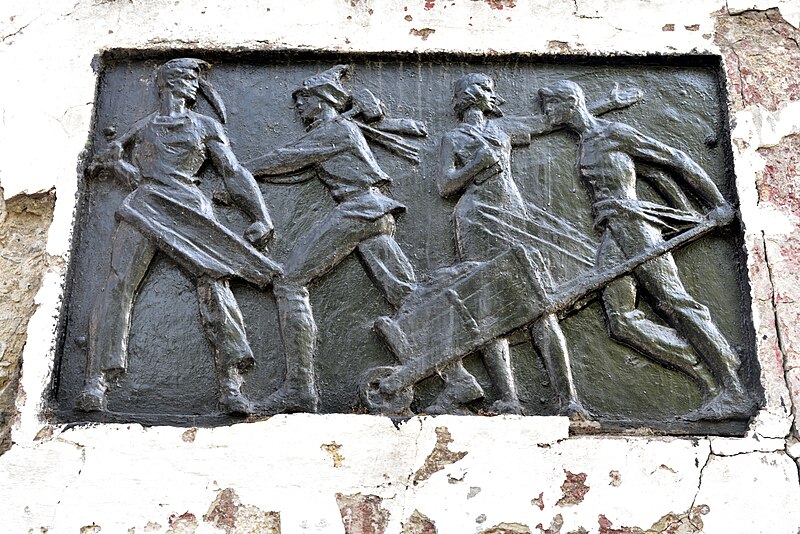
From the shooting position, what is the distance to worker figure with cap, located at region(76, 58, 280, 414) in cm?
344

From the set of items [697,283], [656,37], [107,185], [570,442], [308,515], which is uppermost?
[656,37]

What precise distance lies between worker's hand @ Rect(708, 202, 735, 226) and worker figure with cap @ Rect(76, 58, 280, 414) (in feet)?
5.50

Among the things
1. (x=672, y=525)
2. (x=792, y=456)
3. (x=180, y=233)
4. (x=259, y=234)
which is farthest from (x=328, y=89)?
(x=792, y=456)

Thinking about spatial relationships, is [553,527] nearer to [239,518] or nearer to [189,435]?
[239,518]

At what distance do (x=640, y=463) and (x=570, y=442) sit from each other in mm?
244

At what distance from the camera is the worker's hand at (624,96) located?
154 inches

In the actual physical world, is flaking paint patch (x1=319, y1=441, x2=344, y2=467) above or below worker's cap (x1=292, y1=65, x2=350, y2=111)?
below

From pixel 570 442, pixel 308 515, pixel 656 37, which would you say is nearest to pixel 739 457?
pixel 570 442

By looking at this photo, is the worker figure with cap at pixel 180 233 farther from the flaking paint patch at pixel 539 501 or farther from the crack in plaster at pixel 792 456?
the crack in plaster at pixel 792 456

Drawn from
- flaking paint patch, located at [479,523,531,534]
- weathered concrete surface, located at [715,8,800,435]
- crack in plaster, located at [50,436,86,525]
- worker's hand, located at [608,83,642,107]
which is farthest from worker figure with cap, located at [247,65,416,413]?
weathered concrete surface, located at [715,8,800,435]

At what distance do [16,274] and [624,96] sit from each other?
2503mm

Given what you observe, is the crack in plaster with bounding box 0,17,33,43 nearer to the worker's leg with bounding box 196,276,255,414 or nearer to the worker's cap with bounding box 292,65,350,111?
the worker's cap with bounding box 292,65,350,111

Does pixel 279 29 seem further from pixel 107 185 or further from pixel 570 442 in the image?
pixel 570 442

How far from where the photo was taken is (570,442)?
3307mm
